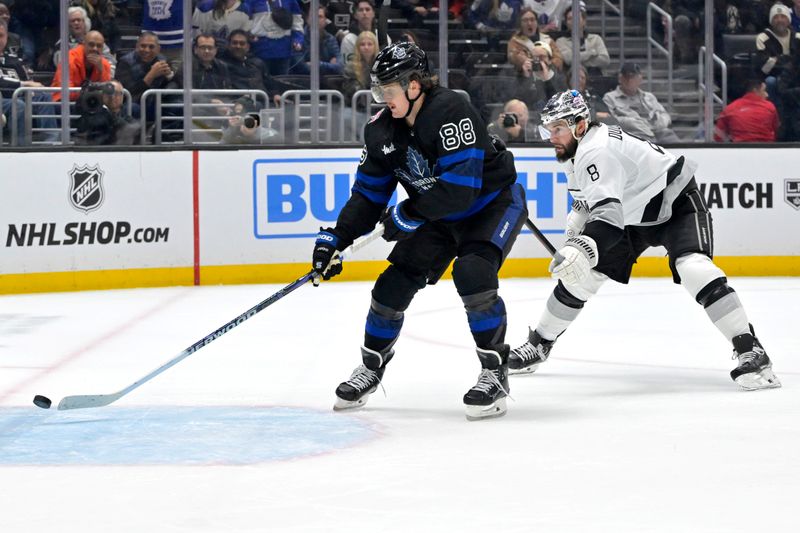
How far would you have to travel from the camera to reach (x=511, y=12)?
9055mm

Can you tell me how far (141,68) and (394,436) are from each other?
5.08 m

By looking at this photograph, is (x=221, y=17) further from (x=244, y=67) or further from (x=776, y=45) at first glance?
(x=776, y=45)

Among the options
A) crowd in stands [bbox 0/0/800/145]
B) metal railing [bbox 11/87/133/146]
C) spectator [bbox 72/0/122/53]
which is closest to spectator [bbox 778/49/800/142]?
crowd in stands [bbox 0/0/800/145]

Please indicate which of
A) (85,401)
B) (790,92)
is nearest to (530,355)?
(85,401)

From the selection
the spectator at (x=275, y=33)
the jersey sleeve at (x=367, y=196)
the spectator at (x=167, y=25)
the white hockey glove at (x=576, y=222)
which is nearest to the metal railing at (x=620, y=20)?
the spectator at (x=275, y=33)

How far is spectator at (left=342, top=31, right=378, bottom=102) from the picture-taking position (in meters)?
8.82

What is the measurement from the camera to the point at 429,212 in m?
4.02

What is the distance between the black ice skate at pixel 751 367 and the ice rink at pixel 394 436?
53 mm

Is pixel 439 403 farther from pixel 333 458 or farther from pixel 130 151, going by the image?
pixel 130 151

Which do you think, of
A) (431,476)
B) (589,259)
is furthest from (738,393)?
(431,476)

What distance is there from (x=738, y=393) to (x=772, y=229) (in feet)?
15.1

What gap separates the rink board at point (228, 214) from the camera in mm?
7910

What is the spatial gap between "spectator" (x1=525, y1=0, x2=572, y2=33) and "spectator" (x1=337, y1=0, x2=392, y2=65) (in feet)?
3.42

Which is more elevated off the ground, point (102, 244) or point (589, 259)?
point (589, 259)
